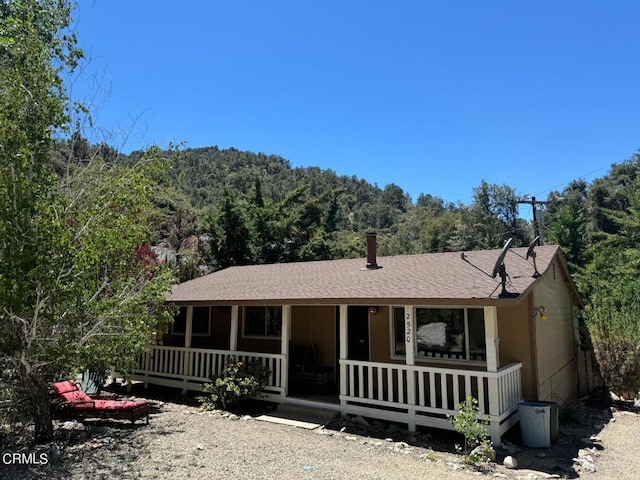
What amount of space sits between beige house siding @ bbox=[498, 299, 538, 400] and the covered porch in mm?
294

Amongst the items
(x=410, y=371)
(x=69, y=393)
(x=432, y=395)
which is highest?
(x=410, y=371)

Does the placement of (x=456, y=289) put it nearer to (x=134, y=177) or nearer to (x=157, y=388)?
(x=134, y=177)

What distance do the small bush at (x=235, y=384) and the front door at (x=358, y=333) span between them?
7.83 ft

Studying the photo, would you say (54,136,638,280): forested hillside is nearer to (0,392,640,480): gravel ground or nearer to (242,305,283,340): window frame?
(242,305,283,340): window frame

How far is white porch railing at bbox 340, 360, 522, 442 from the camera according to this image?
22.6 feet

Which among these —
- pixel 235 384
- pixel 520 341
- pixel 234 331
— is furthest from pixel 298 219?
pixel 520 341

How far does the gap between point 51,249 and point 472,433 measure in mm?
6884

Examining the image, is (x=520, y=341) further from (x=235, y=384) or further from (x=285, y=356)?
(x=235, y=384)

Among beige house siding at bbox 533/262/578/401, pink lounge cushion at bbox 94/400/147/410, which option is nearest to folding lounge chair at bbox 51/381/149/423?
pink lounge cushion at bbox 94/400/147/410

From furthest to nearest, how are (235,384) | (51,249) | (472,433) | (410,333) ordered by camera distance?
(235,384) < (410,333) < (472,433) < (51,249)

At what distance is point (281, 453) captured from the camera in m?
6.22

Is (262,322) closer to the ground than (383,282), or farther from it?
closer to the ground

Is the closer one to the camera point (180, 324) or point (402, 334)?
point (402, 334)

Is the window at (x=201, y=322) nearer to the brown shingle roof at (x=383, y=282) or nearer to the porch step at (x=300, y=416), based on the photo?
the brown shingle roof at (x=383, y=282)
